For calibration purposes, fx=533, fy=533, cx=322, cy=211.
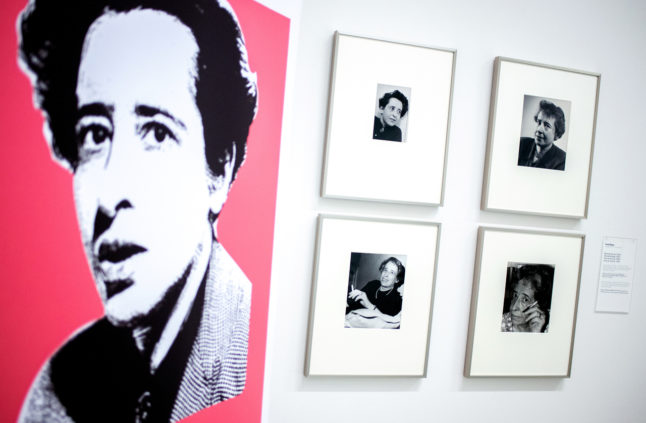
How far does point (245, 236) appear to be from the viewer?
38.9 inches

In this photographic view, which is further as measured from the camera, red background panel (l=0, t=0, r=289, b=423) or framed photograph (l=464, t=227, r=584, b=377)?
framed photograph (l=464, t=227, r=584, b=377)

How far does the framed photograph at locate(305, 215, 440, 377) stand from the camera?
169cm

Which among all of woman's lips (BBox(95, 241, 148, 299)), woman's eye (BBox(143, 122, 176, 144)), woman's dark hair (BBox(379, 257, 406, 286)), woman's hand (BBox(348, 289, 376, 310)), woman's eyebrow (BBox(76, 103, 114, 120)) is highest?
woman's eyebrow (BBox(76, 103, 114, 120))

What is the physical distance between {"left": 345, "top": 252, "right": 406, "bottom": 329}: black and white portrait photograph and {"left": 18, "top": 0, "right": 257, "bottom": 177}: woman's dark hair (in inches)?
33.3

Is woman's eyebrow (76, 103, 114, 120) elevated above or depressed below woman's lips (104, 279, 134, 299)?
above

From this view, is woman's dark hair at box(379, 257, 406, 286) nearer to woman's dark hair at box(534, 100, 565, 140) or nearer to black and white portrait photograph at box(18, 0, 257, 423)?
woman's dark hair at box(534, 100, 565, 140)

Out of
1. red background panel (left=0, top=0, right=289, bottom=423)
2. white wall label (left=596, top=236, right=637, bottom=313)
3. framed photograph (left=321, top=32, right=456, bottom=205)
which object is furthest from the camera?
white wall label (left=596, top=236, right=637, bottom=313)

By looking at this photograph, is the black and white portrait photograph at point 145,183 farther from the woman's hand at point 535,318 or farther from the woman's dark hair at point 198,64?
the woman's hand at point 535,318

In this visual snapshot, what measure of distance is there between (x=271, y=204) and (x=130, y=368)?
1.34ft

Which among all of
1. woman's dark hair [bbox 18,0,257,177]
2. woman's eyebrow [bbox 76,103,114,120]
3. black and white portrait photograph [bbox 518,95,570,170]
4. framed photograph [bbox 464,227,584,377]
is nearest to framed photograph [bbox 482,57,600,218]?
black and white portrait photograph [bbox 518,95,570,170]

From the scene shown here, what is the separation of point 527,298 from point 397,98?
2.73 feet

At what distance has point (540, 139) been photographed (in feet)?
6.06

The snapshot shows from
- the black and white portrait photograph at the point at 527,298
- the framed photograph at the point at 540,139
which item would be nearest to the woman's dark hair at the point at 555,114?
the framed photograph at the point at 540,139

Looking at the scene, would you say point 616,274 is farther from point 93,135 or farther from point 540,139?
point 93,135
